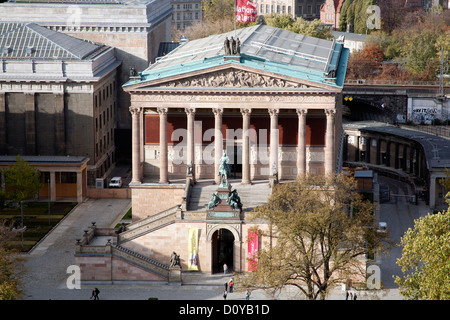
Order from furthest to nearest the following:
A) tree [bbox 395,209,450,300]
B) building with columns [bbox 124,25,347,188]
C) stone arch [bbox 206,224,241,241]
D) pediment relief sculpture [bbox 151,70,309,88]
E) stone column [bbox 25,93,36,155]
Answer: stone column [bbox 25,93,36,155], building with columns [bbox 124,25,347,188], pediment relief sculpture [bbox 151,70,309,88], stone arch [bbox 206,224,241,241], tree [bbox 395,209,450,300]

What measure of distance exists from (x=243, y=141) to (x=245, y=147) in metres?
0.80

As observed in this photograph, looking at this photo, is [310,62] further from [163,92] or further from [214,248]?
[214,248]

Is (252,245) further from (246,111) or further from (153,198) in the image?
(246,111)

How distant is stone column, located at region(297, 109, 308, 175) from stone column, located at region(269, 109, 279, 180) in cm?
290

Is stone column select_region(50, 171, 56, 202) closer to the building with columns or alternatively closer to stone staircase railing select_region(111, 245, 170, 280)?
the building with columns

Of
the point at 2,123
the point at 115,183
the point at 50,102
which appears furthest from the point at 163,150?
the point at 2,123

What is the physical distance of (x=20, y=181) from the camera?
139m

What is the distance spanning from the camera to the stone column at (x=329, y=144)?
415 ft

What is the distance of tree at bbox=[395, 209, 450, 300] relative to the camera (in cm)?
8169

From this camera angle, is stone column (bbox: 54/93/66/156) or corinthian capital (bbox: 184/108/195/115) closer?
corinthian capital (bbox: 184/108/195/115)

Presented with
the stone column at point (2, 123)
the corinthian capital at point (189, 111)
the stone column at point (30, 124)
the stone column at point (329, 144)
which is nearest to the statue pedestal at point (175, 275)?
the corinthian capital at point (189, 111)

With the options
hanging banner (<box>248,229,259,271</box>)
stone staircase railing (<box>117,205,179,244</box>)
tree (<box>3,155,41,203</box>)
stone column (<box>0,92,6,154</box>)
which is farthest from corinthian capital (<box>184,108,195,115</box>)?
stone column (<box>0,92,6,154</box>)

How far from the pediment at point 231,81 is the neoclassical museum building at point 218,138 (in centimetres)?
12

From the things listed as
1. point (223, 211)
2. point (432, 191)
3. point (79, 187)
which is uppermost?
point (223, 211)
